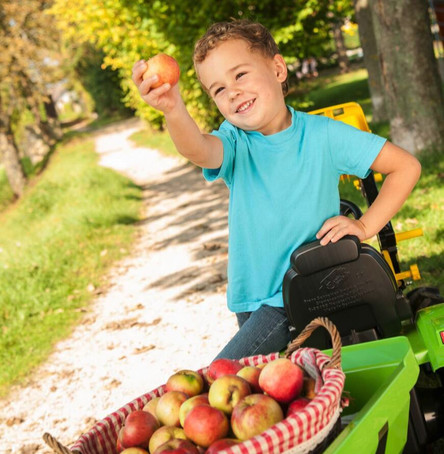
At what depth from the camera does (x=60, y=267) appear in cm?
787

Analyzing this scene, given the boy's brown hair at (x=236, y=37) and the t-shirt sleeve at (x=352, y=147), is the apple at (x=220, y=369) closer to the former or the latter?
the t-shirt sleeve at (x=352, y=147)

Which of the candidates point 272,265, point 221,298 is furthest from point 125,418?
point 221,298

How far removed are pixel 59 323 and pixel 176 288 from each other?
1.13m

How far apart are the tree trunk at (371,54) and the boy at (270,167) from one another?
9.93m

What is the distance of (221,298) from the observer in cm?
561

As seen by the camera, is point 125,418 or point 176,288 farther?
point 176,288

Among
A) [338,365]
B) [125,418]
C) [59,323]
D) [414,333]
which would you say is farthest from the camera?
[59,323]

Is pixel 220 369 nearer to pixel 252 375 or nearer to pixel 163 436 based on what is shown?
pixel 252 375

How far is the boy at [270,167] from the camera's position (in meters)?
2.48

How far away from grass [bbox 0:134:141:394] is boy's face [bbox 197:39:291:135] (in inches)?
128

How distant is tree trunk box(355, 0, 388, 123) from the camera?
12.0 metres

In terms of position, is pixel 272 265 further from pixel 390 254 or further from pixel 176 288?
pixel 176 288

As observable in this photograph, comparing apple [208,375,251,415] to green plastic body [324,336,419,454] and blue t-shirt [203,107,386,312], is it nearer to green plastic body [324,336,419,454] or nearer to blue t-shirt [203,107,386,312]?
green plastic body [324,336,419,454]

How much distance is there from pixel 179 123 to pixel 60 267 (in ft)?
19.5
